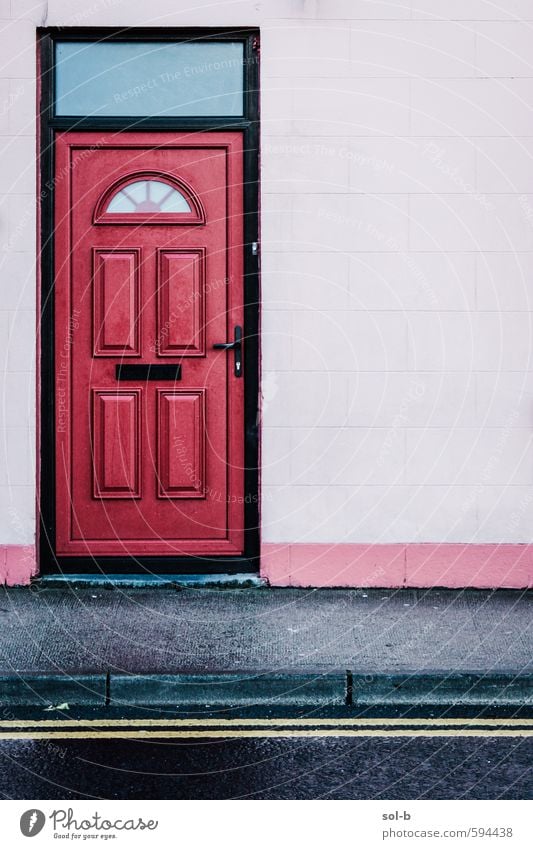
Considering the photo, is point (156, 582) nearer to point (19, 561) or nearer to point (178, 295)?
point (19, 561)

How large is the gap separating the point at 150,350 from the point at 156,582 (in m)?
1.57

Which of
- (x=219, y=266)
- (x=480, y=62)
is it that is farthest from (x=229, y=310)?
(x=480, y=62)

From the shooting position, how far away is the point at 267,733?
517cm

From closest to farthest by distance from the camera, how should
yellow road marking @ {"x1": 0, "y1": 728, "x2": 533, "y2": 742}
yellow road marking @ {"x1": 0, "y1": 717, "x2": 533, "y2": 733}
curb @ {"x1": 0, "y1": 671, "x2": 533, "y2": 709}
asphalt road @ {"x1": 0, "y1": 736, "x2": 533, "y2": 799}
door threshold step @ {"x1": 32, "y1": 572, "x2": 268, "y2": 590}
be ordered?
asphalt road @ {"x1": 0, "y1": 736, "x2": 533, "y2": 799} → yellow road marking @ {"x1": 0, "y1": 728, "x2": 533, "y2": 742} → yellow road marking @ {"x1": 0, "y1": 717, "x2": 533, "y2": 733} → curb @ {"x1": 0, "y1": 671, "x2": 533, "y2": 709} → door threshold step @ {"x1": 32, "y1": 572, "x2": 268, "y2": 590}

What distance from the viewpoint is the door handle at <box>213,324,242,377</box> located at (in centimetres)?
779

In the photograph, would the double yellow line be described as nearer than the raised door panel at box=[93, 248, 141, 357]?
Yes

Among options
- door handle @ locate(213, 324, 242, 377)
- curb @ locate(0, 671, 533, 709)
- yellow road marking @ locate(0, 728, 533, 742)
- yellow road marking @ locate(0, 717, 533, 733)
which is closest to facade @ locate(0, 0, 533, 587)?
door handle @ locate(213, 324, 242, 377)

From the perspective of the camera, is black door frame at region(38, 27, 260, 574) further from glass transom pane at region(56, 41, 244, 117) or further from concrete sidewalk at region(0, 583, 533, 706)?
concrete sidewalk at region(0, 583, 533, 706)

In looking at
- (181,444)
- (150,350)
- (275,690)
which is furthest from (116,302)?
(275,690)

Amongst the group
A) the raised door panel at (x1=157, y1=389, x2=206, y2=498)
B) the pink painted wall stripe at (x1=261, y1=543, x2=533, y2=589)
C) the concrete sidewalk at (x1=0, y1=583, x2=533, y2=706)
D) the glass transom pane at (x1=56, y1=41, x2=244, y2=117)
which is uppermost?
the glass transom pane at (x1=56, y1=41, x2=244, y2=117)

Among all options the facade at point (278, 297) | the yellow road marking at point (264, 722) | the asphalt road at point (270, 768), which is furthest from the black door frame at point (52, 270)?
the asphalt road at point (270, 768)

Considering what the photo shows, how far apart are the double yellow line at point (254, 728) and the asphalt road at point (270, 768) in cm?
6

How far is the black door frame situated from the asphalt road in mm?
2777

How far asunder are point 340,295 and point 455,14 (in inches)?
80.0
